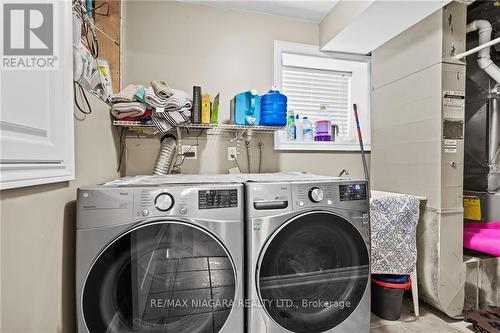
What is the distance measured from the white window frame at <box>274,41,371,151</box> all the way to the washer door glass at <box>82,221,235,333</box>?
1.31 m

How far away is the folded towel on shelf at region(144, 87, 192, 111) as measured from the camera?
1.56m

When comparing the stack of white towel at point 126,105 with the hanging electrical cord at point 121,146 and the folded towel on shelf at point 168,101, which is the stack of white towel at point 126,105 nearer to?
the folded towel on shelf at point 168,101

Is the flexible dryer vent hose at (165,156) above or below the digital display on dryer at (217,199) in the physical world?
above

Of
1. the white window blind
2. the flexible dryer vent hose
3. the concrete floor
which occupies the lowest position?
the concrete floor

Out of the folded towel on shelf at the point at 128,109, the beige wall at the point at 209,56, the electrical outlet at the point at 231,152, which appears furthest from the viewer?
the electrical outlet at the point at 231,152

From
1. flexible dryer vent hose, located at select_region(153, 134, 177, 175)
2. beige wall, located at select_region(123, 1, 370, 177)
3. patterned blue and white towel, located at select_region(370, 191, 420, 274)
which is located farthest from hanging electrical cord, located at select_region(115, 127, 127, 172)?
patterned blue and white towel, located at select_region(370, 191, 420, 274)

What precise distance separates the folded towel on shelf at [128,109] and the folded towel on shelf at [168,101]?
6cm

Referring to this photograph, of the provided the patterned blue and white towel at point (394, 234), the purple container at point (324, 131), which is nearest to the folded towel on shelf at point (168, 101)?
the purple container at point (324, 131)

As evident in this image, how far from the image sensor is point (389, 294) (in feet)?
5.58

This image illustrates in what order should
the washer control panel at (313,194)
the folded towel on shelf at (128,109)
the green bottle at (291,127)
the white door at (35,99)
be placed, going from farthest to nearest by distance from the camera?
the green bottle at (291,127) < the folded towel on shelf at (128,109) < the washer control panel at (313,194) < the white door at (35,99)

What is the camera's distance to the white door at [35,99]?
0.66 metres

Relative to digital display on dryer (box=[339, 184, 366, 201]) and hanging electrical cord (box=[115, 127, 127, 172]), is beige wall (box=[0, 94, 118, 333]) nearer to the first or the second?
hanging electrical cord (box=[115, 127, 127, 172])

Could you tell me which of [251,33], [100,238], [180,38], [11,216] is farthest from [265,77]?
[11,216]

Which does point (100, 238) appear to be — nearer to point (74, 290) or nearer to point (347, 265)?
point (74, 290)
